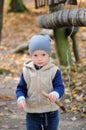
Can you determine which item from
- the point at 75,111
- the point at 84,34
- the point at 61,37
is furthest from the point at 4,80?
the point at 84,34

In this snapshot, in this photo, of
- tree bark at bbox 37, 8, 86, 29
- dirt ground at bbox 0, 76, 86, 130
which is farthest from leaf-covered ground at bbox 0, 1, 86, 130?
tree bark at bbox 37, 8, 86, 29

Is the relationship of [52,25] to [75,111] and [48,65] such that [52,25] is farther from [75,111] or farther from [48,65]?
[48,65]

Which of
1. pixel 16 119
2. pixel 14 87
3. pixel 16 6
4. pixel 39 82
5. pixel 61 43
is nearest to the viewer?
pixel 39 82

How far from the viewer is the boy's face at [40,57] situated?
150 inches

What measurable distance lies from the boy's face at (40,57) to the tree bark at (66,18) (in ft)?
7.68

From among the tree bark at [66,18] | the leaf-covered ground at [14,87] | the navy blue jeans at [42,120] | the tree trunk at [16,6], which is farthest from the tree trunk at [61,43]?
the tree trunk at [16,6]

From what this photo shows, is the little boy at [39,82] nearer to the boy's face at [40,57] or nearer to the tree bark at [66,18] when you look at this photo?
the boy's face at [40,57]

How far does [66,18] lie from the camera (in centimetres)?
657

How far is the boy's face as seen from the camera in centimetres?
380

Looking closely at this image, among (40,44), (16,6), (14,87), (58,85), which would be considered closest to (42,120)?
(58,85)

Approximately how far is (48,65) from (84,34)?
11763mm

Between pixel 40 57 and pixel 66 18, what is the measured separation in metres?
2.88

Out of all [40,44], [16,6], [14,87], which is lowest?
[16,6]

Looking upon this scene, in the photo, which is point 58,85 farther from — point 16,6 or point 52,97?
point 16,6
